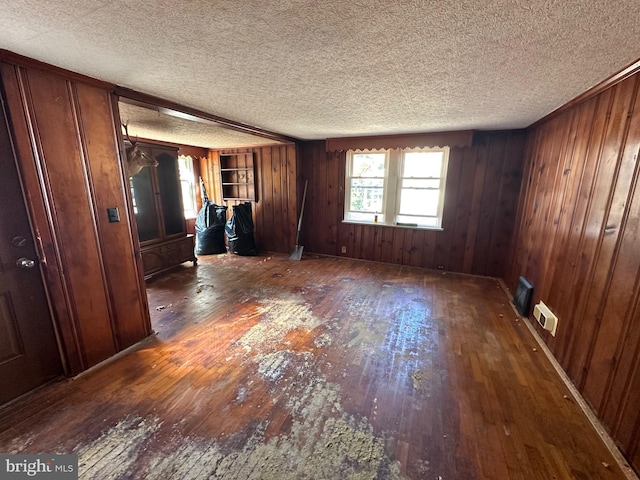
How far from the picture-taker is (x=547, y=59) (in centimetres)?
146

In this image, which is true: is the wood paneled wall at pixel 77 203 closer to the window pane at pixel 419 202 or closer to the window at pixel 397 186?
the window at pixel 397 186

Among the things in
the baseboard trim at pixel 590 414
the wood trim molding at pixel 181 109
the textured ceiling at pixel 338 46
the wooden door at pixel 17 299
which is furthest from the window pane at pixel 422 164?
the wooden door at pixel 17 299

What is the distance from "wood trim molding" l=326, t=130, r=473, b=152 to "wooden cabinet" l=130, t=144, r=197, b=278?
253 centimetres

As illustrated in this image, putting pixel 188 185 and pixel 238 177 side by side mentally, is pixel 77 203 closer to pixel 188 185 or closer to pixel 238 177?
pixel 238 177

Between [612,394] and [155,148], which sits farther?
[155,148]

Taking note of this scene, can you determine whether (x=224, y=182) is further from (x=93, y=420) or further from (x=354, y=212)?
(x=93, y=420)

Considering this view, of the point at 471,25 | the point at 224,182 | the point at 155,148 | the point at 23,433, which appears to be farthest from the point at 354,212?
the point at 23,433

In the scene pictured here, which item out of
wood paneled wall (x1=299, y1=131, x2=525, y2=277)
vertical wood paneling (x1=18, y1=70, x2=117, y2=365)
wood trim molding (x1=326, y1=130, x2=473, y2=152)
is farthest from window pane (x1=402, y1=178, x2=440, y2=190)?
vertical wood paneling (x1=18, y1=70, x2=117, y2=365)

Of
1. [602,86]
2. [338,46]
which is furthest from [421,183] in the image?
[338,46]

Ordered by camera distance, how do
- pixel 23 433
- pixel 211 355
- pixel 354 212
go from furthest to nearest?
pixel 354 212, pixel 211 355, pixel 23 433

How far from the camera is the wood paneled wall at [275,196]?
15.8ft

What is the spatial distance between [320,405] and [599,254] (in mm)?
2040

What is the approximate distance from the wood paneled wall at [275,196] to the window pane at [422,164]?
75.1 inches

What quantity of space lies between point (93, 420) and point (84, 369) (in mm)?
564
